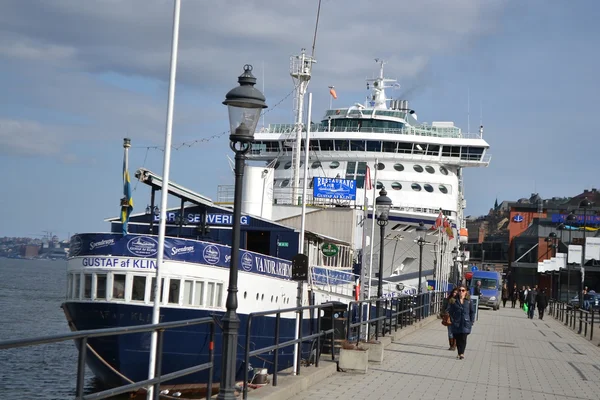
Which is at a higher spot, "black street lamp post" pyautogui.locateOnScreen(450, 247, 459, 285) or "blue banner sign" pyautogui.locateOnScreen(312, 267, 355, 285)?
"black street lamp post" pyautogui.locateOnScreen(450, 247, 459, 285)

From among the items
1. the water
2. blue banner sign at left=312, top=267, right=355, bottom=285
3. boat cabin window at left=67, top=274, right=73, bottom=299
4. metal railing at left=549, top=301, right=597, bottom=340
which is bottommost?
the water

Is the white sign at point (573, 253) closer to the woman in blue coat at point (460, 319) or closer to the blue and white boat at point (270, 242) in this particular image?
the blue and white boat at point (270, 242)

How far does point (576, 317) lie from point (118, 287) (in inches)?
1109

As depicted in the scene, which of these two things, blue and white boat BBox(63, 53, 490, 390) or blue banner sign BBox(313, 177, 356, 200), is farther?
blue banner sign BBox(313, 177, 356, 200)

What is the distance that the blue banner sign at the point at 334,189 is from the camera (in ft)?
144

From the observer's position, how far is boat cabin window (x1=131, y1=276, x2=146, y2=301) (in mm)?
20156

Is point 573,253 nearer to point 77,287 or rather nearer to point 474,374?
point 77,287

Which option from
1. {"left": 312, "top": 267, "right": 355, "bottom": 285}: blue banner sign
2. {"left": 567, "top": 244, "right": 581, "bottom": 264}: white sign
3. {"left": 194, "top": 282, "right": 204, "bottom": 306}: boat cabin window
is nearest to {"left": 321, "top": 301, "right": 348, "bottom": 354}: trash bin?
{"left": 194, "top": 282, "right": 204, "bottom": 306}: boat cabin window

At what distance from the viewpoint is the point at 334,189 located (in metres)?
44.5

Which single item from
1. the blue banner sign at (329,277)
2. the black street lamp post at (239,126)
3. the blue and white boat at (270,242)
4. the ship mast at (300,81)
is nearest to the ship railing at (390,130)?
the blue and white boat at (270,242)

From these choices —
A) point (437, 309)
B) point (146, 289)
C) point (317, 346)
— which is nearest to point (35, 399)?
point (146, 289)

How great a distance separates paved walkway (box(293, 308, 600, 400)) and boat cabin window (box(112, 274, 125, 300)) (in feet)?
20.0

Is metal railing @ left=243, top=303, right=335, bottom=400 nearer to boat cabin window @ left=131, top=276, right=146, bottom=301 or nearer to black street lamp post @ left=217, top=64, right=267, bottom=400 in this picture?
black street lamp post @ left=217, top=64, right=267, bottom=400

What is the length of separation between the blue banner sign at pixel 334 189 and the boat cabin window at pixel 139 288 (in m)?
24.0
